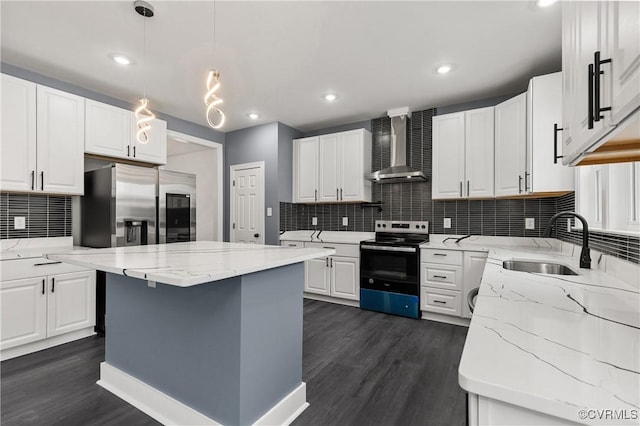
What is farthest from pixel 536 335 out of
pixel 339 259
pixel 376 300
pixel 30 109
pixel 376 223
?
pixel 30 109

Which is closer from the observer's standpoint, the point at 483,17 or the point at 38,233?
the point at 483,17

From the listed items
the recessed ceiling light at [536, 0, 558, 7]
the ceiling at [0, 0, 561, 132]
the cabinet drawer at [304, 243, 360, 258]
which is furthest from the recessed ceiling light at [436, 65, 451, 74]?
the cabinet drawer at [304, 243, 360, 258]

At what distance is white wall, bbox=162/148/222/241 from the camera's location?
4.97m

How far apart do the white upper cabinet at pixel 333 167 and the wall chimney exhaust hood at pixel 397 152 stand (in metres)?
0.27

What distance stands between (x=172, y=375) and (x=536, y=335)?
1836 mm

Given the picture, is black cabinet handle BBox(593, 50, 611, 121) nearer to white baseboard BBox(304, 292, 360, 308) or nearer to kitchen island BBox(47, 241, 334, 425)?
kitchen island BBox(47, 241, 334, 425)

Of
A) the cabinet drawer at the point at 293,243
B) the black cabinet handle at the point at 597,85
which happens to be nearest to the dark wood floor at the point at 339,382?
the cabinet drawer at the point at 293,243

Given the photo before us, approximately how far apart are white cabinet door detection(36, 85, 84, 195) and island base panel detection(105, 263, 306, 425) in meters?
1.69

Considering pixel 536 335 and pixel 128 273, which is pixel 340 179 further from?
pixel 536 335

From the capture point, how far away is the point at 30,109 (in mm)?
2691

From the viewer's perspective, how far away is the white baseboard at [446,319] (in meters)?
3.22

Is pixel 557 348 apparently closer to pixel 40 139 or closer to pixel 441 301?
pixel 441 301

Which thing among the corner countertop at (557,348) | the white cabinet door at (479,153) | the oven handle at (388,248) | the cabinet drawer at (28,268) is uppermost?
the white cabinet door at (479,153)

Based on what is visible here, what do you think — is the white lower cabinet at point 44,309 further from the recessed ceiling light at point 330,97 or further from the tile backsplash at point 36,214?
the recessed ceiling light at point 330,97
